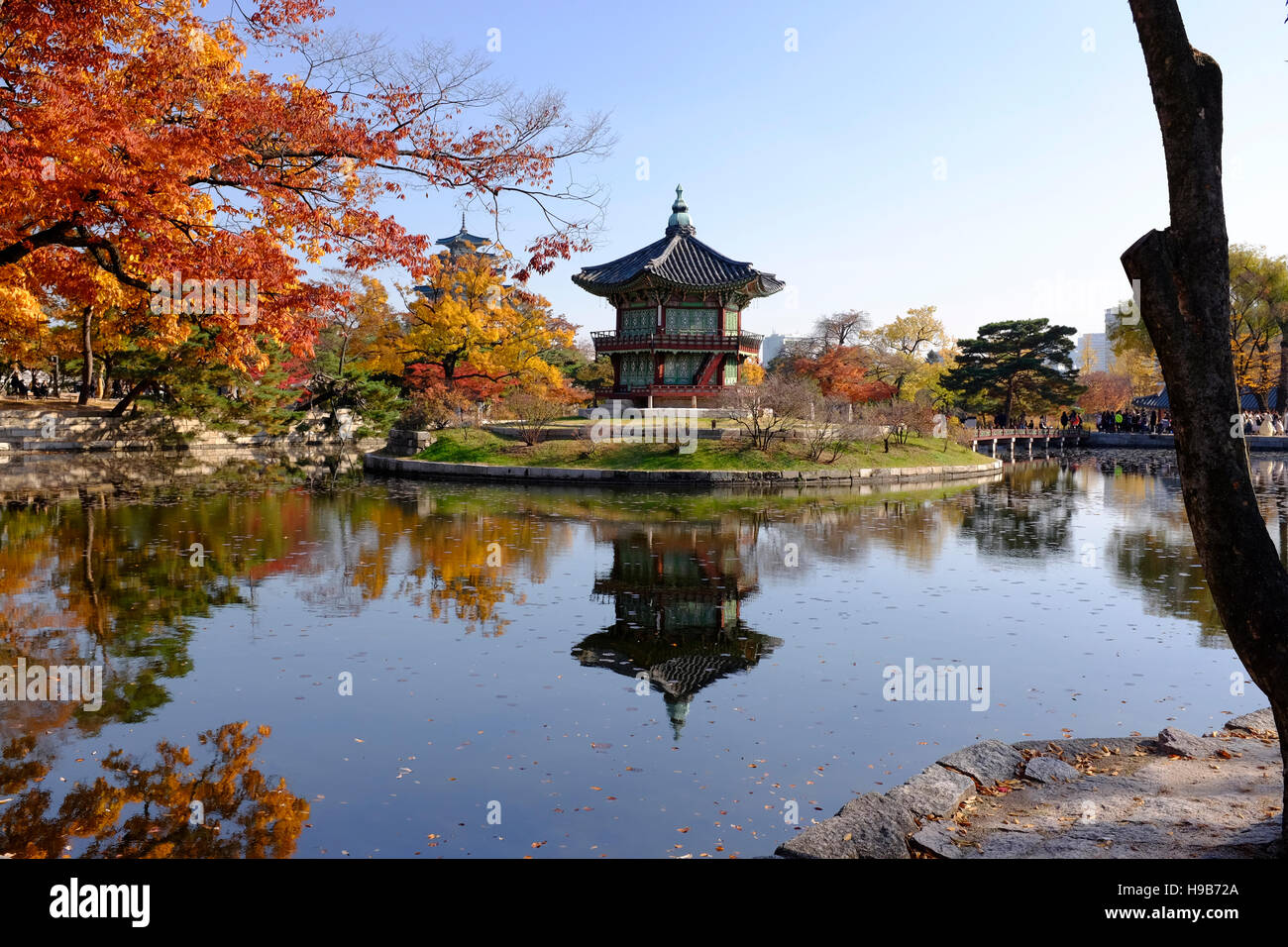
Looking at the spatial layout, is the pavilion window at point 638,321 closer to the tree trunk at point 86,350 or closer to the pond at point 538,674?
the tree trunk at point 86,350

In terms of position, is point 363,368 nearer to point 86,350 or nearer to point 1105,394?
point 86,350

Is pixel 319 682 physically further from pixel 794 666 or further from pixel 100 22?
pixel 100 22

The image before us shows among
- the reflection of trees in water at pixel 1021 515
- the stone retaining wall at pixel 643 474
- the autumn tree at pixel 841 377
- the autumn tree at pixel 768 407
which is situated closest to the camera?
the reflection of trees in water at pixel 1021 515

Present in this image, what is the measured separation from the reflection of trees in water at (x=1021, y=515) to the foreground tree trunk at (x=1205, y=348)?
39.9 feet

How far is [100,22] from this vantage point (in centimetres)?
948

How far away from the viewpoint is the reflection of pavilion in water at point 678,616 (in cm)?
884

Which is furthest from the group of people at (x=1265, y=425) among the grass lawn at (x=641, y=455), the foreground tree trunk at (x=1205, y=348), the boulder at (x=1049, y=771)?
the foreground tree trunk at (x=1205, y=348)

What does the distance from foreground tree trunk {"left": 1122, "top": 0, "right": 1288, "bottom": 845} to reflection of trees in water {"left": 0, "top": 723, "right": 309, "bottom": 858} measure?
538cm

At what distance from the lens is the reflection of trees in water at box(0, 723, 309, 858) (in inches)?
199

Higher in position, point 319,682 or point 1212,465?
point 1212,465

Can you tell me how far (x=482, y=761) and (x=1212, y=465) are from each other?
16.4ft

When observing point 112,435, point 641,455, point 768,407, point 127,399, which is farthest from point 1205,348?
point 112,435

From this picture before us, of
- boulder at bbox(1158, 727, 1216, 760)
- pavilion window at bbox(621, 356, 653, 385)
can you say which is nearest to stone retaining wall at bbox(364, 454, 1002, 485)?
pavilion window at bbox(621, 356, 653, 385)
